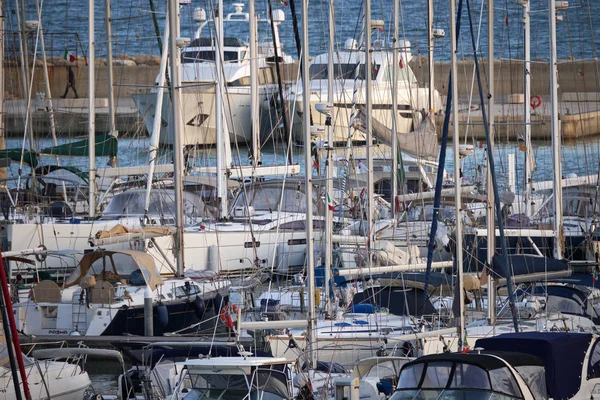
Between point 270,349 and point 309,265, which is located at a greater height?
point 309,265

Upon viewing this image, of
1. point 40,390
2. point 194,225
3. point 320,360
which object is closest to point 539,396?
point 320,360

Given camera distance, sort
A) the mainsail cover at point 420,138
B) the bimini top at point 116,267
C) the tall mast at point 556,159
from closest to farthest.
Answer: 1. the bimini top at point 116,267
2. the tall mast at point 556,159
3. the mainsail cover at point 420,138

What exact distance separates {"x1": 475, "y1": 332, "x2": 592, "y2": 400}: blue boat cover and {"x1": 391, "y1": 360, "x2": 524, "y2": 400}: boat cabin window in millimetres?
1118

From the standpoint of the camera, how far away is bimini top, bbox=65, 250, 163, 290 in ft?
75.0

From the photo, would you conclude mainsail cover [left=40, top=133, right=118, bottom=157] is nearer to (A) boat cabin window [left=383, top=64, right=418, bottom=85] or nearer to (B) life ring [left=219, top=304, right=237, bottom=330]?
(A) boat cabin window [left=383, top=64, right=418, bottom=85]

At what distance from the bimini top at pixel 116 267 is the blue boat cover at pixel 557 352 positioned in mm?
7772

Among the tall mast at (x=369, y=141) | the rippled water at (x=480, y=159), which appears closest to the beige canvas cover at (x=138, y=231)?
the tall mast at (x=369, y=141)

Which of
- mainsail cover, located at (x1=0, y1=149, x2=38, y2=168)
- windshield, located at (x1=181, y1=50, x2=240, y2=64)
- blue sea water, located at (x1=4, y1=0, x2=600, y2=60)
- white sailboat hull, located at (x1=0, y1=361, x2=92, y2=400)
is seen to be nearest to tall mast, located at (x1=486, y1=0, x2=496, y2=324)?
white sailboat hull, located at (x1=0, y1=361, x2=92, y2=400)

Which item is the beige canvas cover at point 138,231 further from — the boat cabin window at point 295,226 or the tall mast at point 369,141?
the boat cabin window at point 295,226

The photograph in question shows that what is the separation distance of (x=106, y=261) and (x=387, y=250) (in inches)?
187

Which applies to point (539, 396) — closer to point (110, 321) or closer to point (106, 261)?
point (110, 321)

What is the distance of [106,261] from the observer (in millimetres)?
24375

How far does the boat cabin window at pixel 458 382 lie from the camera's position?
48.7 feet

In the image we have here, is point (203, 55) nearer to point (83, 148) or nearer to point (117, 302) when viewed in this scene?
point (83, 148)
